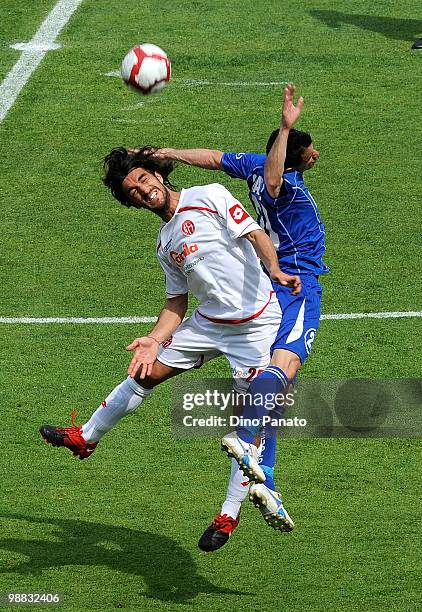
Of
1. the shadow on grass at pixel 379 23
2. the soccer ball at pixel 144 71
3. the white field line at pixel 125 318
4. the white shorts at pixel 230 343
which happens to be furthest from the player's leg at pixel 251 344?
the shadow on grass at pixel 379 23

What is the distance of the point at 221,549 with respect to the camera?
8.32m

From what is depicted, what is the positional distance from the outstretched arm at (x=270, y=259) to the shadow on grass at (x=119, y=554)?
178 cm

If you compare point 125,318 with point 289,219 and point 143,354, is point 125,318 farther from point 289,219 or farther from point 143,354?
point 143,354

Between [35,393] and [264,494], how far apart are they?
308 centimetres

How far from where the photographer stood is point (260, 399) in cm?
809

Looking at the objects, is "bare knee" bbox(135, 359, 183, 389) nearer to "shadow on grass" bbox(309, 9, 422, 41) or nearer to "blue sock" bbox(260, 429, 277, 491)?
"blue sock" bbox(260, 429, 277, 491)

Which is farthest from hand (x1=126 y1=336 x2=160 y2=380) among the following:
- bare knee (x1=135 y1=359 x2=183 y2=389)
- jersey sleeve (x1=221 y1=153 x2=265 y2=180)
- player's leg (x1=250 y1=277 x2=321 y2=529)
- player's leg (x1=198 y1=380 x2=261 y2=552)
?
jersey sleeve (x1=221 y1=153 x2=265 y2=180)

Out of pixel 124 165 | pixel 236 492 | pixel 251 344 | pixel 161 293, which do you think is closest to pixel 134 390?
pixel 251 344

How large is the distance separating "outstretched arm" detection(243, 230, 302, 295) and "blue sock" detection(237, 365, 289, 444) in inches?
24.7

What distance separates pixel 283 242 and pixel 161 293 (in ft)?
10.7

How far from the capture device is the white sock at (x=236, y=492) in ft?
26.8

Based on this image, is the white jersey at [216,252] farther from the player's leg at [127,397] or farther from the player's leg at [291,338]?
the player's leg at [127,397]

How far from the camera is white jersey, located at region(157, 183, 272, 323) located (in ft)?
26.0

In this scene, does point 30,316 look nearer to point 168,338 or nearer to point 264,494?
point 168,338
